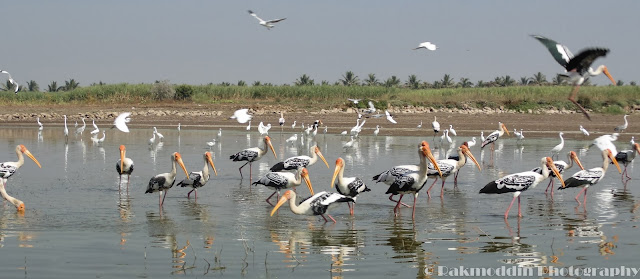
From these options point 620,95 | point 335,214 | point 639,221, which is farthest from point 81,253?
point 620,95

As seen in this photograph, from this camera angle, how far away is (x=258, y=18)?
17484 mm

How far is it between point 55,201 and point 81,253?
4173 mm

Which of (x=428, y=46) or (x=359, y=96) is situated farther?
(x=359, y=96)

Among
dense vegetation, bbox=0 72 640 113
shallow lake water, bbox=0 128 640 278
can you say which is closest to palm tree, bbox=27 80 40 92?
dense vegetation, bbox=0 72 640 113

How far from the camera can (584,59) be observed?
12.0 meters

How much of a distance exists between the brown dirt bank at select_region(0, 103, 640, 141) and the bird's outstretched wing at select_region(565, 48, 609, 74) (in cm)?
1880

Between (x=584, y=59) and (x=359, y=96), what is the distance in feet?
130

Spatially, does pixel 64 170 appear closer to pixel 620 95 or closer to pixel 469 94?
pixel 469 94

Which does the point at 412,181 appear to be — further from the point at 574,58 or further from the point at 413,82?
the point at 413,82

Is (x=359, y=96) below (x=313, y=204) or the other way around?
the other way around

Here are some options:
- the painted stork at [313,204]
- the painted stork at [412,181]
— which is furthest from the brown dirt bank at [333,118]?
the painted stork at [313,204]

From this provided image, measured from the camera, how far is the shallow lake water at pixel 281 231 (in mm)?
8102

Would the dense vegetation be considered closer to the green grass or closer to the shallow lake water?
the green grass

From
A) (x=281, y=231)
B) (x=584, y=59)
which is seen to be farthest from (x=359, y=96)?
(x=281, y=231)
